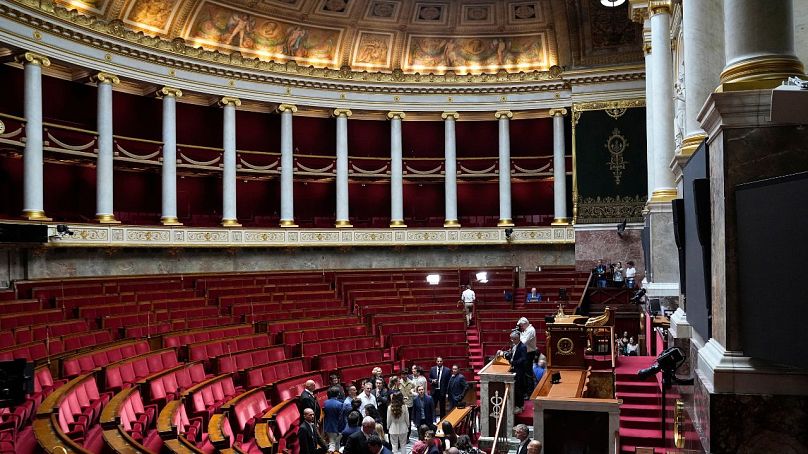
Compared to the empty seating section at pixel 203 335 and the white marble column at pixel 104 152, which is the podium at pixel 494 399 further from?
the white marble column at pixel 104 152

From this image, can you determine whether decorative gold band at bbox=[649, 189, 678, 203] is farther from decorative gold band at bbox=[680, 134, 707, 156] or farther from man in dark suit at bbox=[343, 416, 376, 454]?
man in dark suit at bbox=[343, 416, 376, 454]

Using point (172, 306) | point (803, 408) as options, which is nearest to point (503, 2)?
point (172, 306)

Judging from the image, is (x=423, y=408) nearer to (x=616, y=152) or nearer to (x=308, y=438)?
(x=308, y=438)

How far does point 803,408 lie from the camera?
429 cm

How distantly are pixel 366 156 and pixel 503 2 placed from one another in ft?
29.4

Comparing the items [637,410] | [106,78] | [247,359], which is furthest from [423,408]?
[106,78]

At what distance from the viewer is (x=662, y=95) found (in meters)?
13.8

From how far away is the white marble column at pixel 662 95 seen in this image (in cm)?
1335

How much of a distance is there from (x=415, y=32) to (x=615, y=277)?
45.3 ft

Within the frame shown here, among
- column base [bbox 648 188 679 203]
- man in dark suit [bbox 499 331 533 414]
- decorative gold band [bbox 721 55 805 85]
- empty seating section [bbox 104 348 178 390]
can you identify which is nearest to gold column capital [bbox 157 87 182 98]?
empty seating section [bbox 104 348 178 390]

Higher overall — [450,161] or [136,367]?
[450,161]

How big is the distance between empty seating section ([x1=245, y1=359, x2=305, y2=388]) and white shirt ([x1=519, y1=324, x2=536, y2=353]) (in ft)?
16.1

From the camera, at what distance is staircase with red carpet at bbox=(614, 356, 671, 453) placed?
975 cm

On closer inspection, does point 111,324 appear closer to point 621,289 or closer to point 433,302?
point 433,302
